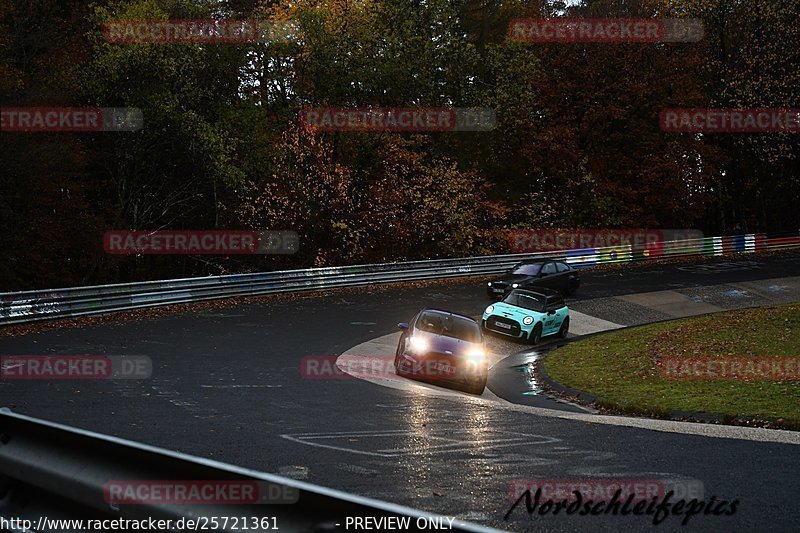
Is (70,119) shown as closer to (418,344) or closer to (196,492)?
(418,344)

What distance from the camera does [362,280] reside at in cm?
3275

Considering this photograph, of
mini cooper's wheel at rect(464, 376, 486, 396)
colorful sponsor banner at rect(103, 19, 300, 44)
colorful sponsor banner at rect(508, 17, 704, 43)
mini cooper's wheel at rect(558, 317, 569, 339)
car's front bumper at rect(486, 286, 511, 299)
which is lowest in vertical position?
mini cooper's wheel at rect(558, 317, 569, 339)

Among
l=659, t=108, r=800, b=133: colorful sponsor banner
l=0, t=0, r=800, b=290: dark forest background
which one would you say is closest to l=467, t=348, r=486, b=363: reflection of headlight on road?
l=0, t=0, r=800, b=290: dark forest background

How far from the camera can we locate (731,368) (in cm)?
1833

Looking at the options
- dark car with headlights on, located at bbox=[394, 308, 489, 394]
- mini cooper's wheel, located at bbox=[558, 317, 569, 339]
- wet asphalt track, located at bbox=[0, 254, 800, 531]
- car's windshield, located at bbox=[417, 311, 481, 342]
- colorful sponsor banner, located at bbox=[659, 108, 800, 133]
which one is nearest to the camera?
wet asphalt track, located at bbox=[0, 254, 800, 531]

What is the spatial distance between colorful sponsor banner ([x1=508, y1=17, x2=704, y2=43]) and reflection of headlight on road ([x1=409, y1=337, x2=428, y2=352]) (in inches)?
1451

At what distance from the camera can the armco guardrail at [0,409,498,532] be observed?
3.46 meters

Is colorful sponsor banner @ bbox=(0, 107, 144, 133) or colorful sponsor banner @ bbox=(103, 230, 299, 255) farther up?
colorful sponsor banner @ bbox=(0, 107, 144, 133)

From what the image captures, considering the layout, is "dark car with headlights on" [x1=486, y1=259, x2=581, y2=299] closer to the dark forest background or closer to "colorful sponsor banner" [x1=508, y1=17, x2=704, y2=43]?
the dark forest background

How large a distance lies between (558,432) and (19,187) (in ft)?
78.5

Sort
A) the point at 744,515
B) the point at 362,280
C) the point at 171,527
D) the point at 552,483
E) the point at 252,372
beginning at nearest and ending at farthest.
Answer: the point at 171,527, the point at 744,515, the point at 552,483, the point at 252,372, the point at 362,280

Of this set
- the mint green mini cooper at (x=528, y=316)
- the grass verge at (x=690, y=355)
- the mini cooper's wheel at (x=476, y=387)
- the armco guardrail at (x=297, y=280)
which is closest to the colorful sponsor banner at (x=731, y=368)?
the grass verge at (x=690, y=355)

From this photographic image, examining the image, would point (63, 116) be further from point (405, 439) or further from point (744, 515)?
point (744, 515)

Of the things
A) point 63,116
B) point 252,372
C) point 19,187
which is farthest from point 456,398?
point 63,116
